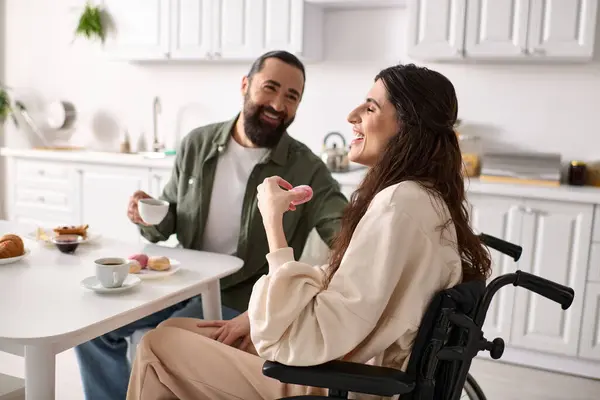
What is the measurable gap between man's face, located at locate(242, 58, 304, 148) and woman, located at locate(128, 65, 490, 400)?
767 millimetres

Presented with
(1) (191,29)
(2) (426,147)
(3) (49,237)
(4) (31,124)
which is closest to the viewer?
(2) (426,147)

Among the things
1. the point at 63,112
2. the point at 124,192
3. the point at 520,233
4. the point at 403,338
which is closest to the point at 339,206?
the point at 403,338

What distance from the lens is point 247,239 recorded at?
2092 mm

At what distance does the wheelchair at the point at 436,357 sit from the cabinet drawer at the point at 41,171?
3473 millimetres

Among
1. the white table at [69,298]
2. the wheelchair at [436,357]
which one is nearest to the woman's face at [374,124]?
the wheelchair at [436,357]

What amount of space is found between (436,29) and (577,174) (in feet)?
3.53

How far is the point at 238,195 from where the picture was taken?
2178mm

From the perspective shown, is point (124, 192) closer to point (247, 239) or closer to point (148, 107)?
point (148, 107)

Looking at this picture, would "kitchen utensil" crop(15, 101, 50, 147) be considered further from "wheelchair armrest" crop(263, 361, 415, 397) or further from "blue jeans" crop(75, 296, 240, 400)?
"wheelchair armrest" crop(263, 361, 415, 397)

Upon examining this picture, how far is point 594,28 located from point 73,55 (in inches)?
143

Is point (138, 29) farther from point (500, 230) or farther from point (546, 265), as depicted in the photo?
point (546, 265)

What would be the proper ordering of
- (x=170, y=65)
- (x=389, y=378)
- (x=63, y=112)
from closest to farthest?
(x=389, y=378) < (x=170, y=65) < (x=63, y=112)

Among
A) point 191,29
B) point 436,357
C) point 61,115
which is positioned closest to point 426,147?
point 436,357

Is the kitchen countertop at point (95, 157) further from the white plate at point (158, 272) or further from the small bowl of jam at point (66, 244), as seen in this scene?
the white plate at point (158, 272)
